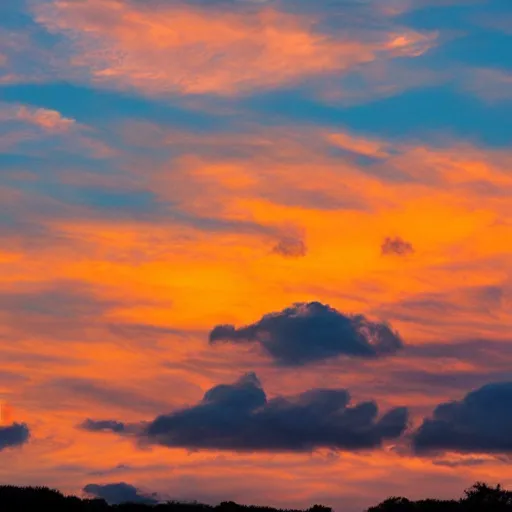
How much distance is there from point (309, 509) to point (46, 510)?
22.5 m

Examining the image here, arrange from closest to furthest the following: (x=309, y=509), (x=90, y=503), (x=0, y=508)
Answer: (x=0, y=508) < (x=90, y=503) < (x=309, y=509)

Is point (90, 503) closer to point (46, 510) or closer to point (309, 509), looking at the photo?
point (46, 510)

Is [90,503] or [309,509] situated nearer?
[90,503]

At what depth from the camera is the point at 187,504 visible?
9525 centimetres

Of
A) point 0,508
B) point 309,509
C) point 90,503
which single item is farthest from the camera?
point 309,509

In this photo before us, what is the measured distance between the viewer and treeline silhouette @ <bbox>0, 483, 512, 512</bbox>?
88688 mm

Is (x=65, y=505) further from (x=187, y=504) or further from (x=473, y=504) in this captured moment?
(x=473, y=504)

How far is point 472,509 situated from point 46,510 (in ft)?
117

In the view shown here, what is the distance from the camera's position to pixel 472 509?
3812 inches

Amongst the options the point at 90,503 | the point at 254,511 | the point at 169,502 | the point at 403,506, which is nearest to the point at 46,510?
the point at 90,503

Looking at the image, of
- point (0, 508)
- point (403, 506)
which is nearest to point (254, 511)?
point (403, 506)

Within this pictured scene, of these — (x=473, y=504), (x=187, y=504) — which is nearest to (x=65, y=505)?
(x=187, y=504)

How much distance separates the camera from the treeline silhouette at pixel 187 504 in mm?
88688

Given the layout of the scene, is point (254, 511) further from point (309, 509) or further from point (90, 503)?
point (90, 503)
